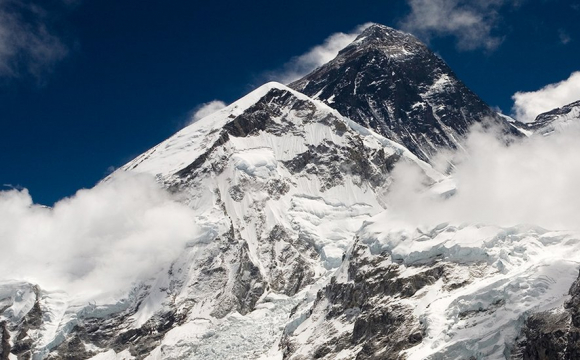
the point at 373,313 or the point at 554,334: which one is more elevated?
the point at 373,313

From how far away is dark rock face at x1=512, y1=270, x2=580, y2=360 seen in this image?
109500 mm

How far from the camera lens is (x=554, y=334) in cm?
11356

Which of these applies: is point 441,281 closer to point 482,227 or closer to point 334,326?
point 482,227

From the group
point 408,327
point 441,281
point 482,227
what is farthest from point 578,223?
point 408,327

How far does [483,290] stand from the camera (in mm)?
146500

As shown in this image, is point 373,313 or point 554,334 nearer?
point 554,334

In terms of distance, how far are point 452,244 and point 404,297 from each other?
16.4 meters

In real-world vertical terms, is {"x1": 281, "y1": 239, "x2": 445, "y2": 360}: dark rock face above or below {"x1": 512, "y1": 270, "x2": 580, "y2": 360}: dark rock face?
above

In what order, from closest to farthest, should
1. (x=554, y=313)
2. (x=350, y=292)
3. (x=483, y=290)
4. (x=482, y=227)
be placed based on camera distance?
(x=554, y=313) → (x=483, y=290) → (x=482, y=227) → (x=350, y=292)

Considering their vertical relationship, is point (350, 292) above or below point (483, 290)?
above

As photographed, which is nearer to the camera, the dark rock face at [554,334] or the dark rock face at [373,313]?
the dark rock face at [554,334]

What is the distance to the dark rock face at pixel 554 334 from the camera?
359ft

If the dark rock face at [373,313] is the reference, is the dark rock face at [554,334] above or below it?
below

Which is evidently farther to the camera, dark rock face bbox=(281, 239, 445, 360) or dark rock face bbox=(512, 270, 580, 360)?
dark rock face bbox=(281, 239, 445, 360)
